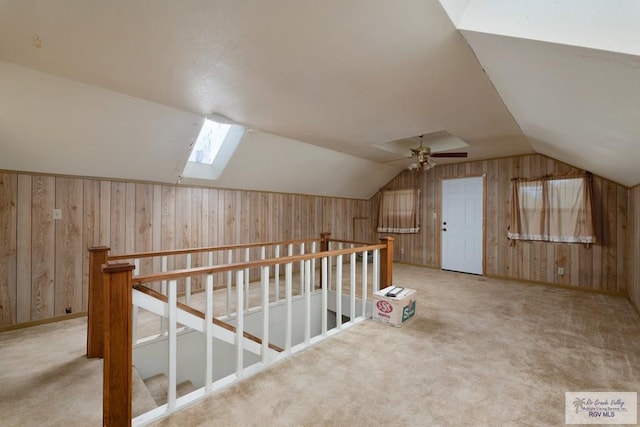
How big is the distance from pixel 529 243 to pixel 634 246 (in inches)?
52.5

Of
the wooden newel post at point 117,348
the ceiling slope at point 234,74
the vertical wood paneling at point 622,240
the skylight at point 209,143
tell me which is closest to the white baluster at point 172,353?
the wooden newel post at point 117,348

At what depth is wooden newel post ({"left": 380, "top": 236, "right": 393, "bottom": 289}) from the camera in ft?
11.1

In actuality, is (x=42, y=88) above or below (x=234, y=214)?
above

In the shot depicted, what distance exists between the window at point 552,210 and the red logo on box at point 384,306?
3.28 meters

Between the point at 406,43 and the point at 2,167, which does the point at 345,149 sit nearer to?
the point at 406,43

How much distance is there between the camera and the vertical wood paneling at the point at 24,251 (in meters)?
2.83

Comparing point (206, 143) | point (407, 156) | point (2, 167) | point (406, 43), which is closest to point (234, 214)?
point (206, 143)

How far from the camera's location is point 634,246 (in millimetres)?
3453

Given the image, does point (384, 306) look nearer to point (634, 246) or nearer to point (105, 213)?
point (634, 246)

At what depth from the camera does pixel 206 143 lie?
414cm

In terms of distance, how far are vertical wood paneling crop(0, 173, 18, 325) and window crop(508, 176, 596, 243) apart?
6661mm

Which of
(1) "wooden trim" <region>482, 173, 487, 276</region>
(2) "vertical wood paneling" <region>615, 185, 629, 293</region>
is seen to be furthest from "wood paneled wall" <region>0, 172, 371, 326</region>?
(2) "vertical wood paneling" <region>615, 185, 629, 293</region>

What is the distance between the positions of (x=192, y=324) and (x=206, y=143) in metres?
2.95

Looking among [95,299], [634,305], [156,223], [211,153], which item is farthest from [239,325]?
[634,305]
